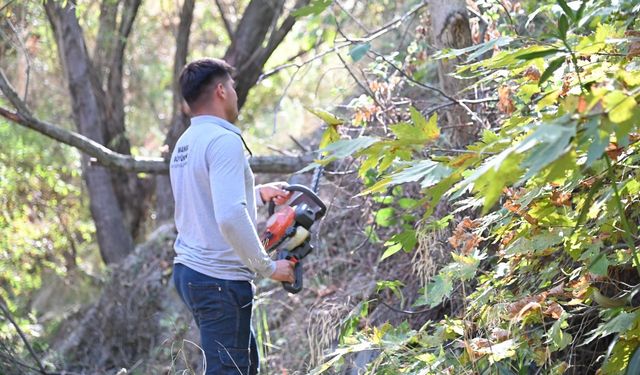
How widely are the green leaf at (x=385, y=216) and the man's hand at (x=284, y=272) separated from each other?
931 millimetres

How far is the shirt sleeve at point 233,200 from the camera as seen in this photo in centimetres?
445

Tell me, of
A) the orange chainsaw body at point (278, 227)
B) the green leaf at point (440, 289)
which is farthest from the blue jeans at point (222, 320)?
the green leaf at point (440, 289)

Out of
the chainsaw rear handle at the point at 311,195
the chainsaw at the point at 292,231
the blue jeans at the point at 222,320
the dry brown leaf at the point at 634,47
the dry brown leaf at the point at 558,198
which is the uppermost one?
the dry brown leaf at the point at 634,47

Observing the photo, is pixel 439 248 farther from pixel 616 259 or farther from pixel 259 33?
pixel 259 33

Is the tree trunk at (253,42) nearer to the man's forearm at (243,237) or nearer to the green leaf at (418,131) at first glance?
the man's forearm at (243,237)

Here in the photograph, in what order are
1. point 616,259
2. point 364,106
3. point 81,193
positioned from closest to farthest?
point 616,259 < point 364,106 < point 81,193

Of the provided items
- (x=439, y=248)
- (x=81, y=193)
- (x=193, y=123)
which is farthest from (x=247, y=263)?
(x=81, y=193)

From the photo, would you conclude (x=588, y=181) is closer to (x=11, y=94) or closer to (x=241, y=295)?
(x=241, y=295)

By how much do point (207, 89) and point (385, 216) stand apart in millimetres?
1433

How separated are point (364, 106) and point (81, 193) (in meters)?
8.15

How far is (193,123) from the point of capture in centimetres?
486

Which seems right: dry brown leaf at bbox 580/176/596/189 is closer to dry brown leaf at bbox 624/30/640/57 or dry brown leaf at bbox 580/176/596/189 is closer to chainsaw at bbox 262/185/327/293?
dry brown leaf at bbox 624/30/640/57

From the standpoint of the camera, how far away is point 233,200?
4.46 meters

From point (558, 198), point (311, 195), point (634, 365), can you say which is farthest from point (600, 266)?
point (311, 195)
